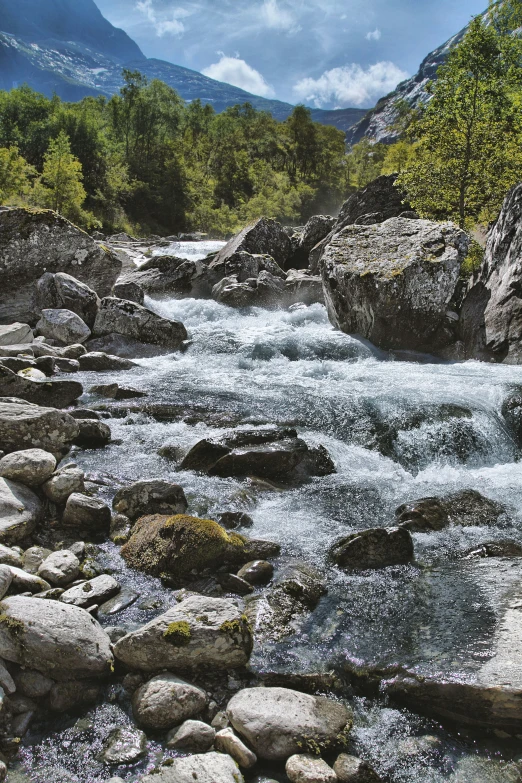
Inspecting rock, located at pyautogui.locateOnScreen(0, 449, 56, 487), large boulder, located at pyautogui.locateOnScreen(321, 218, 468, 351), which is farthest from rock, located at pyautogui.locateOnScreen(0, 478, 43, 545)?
large boulder, located at pyautogui.locateOnScreen(321, 218, 468, 351)

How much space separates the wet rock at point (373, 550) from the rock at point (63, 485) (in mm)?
3827

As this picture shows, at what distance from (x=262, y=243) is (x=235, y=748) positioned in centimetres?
2820

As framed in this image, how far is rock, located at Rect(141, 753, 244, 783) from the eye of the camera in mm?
3348

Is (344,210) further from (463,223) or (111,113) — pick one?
(111,113)

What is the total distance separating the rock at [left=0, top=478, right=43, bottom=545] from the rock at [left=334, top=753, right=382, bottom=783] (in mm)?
4512

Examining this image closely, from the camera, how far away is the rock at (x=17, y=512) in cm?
610

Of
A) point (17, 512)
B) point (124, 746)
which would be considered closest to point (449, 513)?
point (124, 746)

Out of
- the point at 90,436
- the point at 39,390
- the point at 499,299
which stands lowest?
the point at 90,436

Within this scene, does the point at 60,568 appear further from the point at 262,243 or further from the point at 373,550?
the point at 262,243

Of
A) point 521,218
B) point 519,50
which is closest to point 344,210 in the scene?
point 519,50

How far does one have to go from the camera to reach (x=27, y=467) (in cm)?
702

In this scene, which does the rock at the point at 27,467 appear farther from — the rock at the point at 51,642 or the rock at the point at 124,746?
the rock at the point at 124,746

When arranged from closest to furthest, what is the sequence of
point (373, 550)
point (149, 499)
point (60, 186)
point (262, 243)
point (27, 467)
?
point (373, 550) < point (27, 467) < point (149, 499) < point (262, 243) < point (60, 186)

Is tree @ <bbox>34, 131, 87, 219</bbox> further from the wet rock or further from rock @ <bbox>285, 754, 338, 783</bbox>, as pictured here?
rock @ <bbox>285, 754, 338, 783</bbox>
